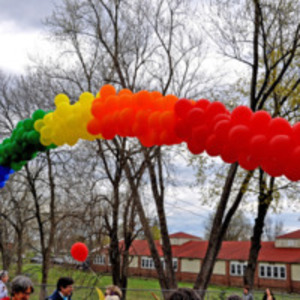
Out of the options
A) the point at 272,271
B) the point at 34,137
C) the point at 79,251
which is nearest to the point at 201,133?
the point at 34,137

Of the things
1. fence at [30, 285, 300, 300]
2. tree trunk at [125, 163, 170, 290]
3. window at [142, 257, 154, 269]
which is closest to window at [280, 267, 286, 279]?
window at [142, 257, 154, 269]

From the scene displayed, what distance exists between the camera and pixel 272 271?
124 feet

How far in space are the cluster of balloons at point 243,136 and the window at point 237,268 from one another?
36.8m

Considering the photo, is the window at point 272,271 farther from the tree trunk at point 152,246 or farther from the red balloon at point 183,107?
the red balloon at point 183,107

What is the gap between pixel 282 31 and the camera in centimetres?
1344

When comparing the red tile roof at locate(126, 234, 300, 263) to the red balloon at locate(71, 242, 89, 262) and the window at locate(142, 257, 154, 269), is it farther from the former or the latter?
the red balloon at locate(71, 242, 89, 262)

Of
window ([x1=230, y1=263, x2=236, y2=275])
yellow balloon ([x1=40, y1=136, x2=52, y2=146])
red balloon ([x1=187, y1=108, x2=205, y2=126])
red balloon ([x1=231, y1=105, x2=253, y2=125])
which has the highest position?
yellow balloon ([x1=40, y1=136, x2=52, y2=146])

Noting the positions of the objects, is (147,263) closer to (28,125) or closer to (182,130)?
(28,125)

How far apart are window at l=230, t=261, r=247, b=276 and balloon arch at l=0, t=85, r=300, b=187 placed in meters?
35.0

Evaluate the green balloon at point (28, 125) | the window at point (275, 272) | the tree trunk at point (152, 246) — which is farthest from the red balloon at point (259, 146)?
the window at point (275, 272)

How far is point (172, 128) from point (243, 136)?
1.26m

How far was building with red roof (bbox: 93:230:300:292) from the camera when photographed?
36219mm

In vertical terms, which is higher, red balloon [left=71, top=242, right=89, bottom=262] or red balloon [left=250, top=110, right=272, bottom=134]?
red balloon [left=250, top=110, right=272, bottom=134]

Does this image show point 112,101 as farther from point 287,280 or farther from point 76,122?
point 287,280
